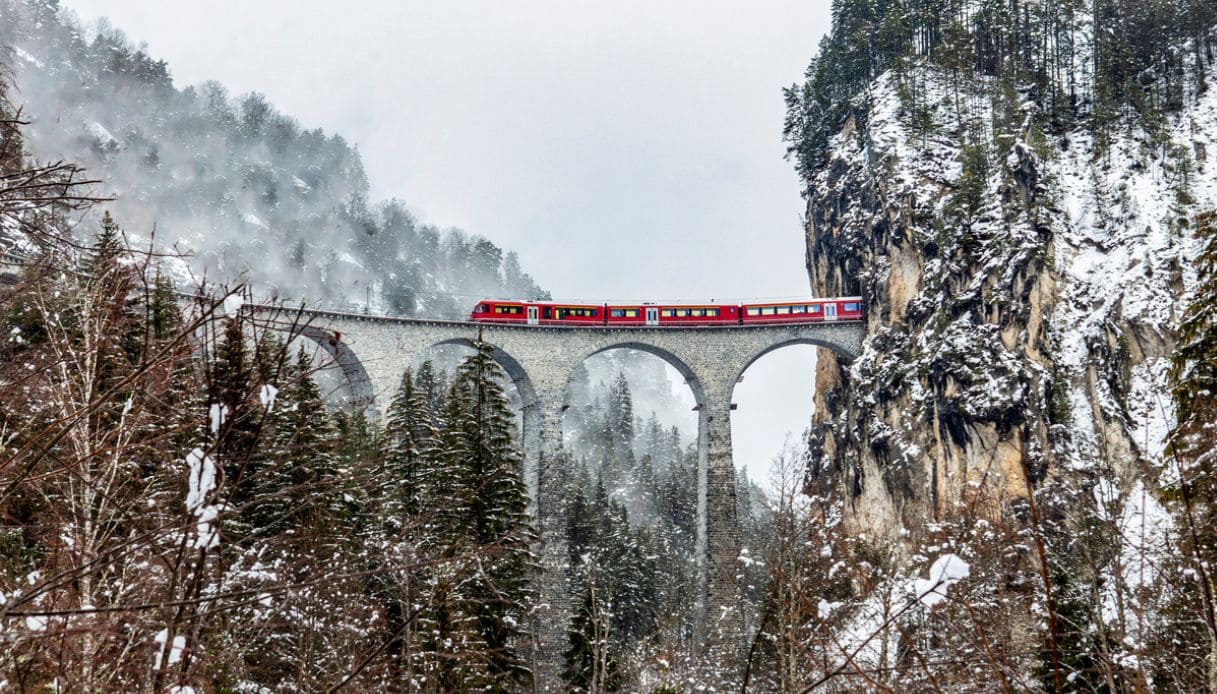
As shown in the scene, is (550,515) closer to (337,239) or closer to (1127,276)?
(1127,276)

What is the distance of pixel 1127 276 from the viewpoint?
3559cm

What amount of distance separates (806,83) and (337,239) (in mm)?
86707

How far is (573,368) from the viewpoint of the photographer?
40438 millimetres

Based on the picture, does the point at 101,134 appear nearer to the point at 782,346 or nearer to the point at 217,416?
the point at 782,346

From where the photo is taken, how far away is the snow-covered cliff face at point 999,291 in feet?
110

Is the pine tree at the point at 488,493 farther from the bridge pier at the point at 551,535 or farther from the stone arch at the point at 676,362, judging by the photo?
the stone arch at the point at 676,362

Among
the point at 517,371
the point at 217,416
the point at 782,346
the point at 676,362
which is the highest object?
the point at 782,346

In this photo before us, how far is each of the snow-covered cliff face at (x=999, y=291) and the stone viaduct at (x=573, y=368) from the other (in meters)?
4.25

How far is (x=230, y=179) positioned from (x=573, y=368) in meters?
96.2

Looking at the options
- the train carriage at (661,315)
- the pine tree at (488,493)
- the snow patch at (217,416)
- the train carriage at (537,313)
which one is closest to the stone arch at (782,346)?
the train carriage at (661,315)

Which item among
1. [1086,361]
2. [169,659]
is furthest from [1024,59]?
[169,659]

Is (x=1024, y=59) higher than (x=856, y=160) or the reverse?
higher

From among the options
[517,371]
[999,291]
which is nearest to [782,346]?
[999,291]

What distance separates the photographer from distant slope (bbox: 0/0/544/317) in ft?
331
